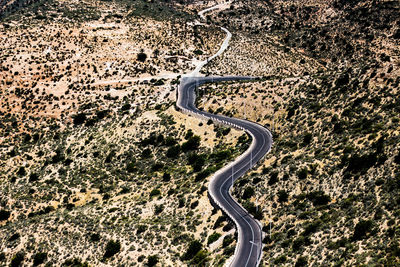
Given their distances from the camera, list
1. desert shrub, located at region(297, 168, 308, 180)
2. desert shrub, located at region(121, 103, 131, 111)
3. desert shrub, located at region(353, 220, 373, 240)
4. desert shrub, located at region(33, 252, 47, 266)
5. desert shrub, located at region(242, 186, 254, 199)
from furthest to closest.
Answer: desert shrub, located at region(121, 103, 131, 111), desert shrub, located at region(33, 252, 47, 266), desert shrub, located at region(242, 186, 254, 199), desert shrub, located at region(297, 168, 308, 180), desert shrub, located at region(353, 220, 373, 240)

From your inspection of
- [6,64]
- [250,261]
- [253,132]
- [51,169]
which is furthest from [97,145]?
[250,261]

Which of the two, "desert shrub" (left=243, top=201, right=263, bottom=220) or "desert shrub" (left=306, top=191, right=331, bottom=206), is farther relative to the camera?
"desert shrub" (left=243, top=201, right=263, bottom=220)

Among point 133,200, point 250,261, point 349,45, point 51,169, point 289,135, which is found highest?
point 349,45

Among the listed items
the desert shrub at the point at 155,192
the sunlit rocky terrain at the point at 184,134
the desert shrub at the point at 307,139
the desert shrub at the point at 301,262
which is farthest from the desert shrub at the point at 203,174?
the desert shrub at the point at 301,262

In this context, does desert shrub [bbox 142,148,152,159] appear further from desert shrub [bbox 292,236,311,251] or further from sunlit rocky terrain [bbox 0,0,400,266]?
desert shrub [bbox 292,236,311,251]

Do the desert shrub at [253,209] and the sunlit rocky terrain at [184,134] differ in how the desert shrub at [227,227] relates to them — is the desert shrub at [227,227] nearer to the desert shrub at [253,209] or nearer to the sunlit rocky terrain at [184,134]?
the sunlit rocky terrain at [184,134]

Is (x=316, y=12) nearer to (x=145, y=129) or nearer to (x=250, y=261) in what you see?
(x=145, y=129)

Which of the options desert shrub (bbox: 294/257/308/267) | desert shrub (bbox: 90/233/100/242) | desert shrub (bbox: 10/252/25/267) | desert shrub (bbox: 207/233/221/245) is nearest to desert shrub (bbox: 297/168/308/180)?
desert shrub (bbox: 207/233/221/245)

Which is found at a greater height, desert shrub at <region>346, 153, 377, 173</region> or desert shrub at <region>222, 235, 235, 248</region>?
desert shrub at <region>346, 153, 377, 173</region>
